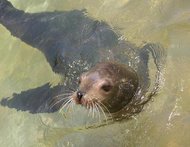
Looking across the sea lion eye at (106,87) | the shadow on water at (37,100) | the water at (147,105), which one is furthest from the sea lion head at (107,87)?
the shadow on water at (37,100)

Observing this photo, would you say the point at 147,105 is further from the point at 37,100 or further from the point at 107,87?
the point at 37,100

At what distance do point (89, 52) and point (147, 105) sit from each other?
51.4 inches

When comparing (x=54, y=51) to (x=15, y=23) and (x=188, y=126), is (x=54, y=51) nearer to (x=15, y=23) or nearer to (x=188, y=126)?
(x=15, y=23)

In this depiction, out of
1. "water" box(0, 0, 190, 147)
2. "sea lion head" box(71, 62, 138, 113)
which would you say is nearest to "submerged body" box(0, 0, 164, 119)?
"sea lion head" box(71, 62, 138, 113)

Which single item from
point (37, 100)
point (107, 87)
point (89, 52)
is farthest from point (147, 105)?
point (37, 100)

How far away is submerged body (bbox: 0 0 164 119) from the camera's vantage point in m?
5.24

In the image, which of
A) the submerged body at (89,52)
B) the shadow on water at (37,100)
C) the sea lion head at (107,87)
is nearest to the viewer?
the sea lion head at (107,87)

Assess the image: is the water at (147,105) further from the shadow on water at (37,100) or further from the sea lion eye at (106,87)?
the sea lion eye at (106,87)

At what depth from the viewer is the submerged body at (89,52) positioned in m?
5.24

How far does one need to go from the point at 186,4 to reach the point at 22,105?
2.75m

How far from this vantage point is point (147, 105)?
5.57 m

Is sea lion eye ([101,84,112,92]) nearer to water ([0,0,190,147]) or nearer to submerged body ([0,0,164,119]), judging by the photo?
submerged body ([0,0,164,119])

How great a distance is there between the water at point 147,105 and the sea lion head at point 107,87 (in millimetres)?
293

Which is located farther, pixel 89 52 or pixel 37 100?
pixel 89 52
